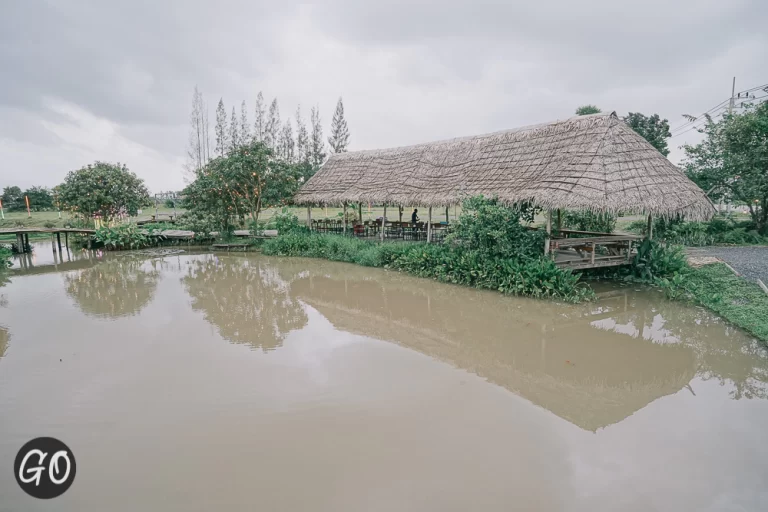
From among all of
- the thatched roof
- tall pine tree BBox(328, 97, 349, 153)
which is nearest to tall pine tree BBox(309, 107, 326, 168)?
tall pine tree BBox(328, 97, 349, 153)

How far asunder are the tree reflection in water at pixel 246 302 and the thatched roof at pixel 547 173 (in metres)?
4.73

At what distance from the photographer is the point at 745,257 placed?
37.3 ft

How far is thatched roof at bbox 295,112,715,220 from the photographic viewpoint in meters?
8.88

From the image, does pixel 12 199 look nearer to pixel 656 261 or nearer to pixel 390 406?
pixel 390 406

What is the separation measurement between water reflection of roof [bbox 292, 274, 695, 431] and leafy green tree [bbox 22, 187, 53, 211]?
29.4 m

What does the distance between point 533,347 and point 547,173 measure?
533 centimetres

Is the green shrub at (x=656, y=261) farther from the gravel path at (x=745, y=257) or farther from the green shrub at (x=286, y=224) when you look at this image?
the green shrub at (x=286, y=224)

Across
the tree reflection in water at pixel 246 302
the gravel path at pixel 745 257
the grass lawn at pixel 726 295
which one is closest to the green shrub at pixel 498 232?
the grass lawn at pixel 726 295

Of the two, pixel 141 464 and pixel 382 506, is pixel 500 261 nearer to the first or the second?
pixel 382 506

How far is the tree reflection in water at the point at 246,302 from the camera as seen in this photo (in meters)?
6.92

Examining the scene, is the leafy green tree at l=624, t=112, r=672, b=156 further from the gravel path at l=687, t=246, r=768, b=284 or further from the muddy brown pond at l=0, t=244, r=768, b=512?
the muddy brown pond at l=0, t=244, r=768, b=512

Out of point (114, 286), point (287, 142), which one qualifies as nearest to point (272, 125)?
point (287, 142)

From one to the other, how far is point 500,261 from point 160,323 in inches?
280

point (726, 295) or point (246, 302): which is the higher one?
point (726, 295)
